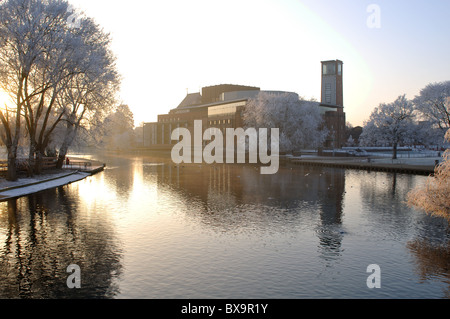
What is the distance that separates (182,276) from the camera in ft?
45.4

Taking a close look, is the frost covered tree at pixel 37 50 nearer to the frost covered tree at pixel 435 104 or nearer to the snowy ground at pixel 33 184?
the snowy ground at pixel 33 184

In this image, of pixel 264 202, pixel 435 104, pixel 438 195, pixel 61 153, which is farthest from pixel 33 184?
pixel 435 104

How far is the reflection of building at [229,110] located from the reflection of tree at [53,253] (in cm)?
10858

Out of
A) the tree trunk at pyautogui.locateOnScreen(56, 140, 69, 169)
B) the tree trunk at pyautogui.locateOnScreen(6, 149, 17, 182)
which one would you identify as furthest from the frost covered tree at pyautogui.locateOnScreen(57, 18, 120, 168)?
the tree trunk at pyautogui.locateOnScreen(6, 149, 17, 182)

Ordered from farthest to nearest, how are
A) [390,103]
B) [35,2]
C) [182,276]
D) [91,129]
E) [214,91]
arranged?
[214,91] < [390,103] < [91,129] < [35,2] < [182,276]

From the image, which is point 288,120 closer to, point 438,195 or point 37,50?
point 37,50

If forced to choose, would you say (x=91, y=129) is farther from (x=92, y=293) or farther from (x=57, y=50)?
(x=92, y=293)

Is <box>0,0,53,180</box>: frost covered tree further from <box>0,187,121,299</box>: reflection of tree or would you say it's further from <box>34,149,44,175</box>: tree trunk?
<box>0,187,121,299</box>: reflection of tree

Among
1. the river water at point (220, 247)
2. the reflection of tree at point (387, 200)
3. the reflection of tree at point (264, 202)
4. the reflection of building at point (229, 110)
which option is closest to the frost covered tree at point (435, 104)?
the reflection of tree at point (387, 200)

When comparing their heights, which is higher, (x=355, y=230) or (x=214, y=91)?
(x=214, y=91)

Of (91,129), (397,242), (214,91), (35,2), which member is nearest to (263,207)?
(397,242)

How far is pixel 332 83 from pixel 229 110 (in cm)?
6358

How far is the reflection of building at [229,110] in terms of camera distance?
141m
